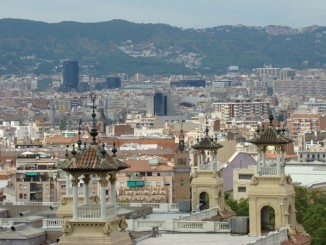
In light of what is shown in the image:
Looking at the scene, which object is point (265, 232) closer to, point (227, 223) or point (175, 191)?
point (227, 223)

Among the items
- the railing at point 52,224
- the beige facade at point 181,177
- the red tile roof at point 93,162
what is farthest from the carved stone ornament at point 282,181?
the beige facade at point 181,177

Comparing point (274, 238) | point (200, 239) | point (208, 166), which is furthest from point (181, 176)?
point (200, 239)

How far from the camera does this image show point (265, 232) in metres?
42.4

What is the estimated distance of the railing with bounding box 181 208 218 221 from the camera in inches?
1732

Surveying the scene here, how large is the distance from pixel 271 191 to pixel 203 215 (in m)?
3.37

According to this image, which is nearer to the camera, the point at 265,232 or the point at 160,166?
the point at 265,232

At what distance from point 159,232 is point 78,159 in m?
9.07

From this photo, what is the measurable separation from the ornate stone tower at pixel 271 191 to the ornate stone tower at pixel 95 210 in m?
11.0

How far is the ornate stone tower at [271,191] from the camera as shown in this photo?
42.7 meters

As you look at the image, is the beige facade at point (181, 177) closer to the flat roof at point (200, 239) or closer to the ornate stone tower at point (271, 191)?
the ornate stone tower at point (271, 191)

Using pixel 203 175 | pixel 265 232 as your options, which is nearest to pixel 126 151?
pixel 203 175

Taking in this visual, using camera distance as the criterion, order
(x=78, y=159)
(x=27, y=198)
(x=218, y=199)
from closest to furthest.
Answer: (x=78, y=159) < (x=218, y=199) < (x=27, y=198)

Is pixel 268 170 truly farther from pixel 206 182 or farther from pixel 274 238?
pixel 206 182

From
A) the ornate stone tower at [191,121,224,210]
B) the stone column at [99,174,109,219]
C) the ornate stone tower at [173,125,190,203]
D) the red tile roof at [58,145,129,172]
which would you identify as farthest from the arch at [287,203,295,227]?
the ornate stone tower at [173,125,190,203]
